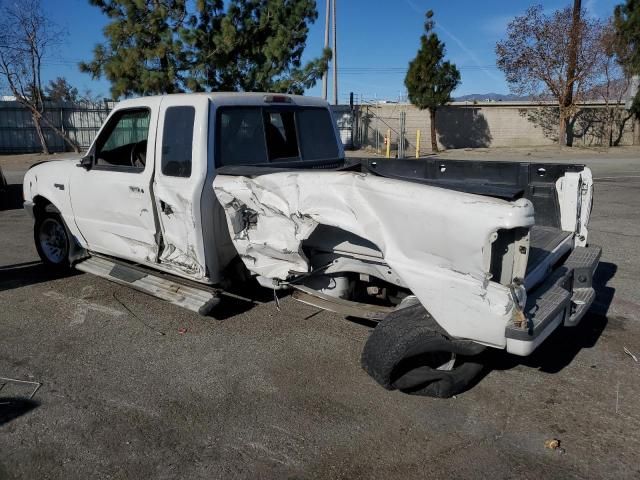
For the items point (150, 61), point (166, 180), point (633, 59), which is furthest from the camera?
point (633, 59)

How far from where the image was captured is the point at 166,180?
487cm

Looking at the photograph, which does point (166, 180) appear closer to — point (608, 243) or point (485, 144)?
point (608, 243)

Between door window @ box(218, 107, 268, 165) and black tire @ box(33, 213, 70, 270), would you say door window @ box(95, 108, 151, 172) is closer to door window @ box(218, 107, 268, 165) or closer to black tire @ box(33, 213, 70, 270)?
door window @ box(218, 107, 268, 165)

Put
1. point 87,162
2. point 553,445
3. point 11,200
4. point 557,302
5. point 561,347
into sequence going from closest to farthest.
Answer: point 553,445
point 557,302
point 561,347
point 87,162
point 11,200

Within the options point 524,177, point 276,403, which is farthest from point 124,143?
point 524,177

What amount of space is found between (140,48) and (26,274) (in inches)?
562

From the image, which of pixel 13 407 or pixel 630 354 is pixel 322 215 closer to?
pixel 13 407

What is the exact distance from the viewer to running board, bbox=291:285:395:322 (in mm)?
4035

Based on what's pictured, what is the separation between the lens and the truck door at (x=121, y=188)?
515 centimetres

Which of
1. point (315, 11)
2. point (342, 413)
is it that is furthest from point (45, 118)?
point (342, 413)

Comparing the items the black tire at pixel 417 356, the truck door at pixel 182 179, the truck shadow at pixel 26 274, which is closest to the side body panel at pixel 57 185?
the truck shadow at pixel 26 274

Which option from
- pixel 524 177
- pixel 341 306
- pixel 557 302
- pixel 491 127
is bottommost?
pixel 341 306

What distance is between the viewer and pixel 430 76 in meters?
29.6

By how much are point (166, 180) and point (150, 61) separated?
16.0 metres
